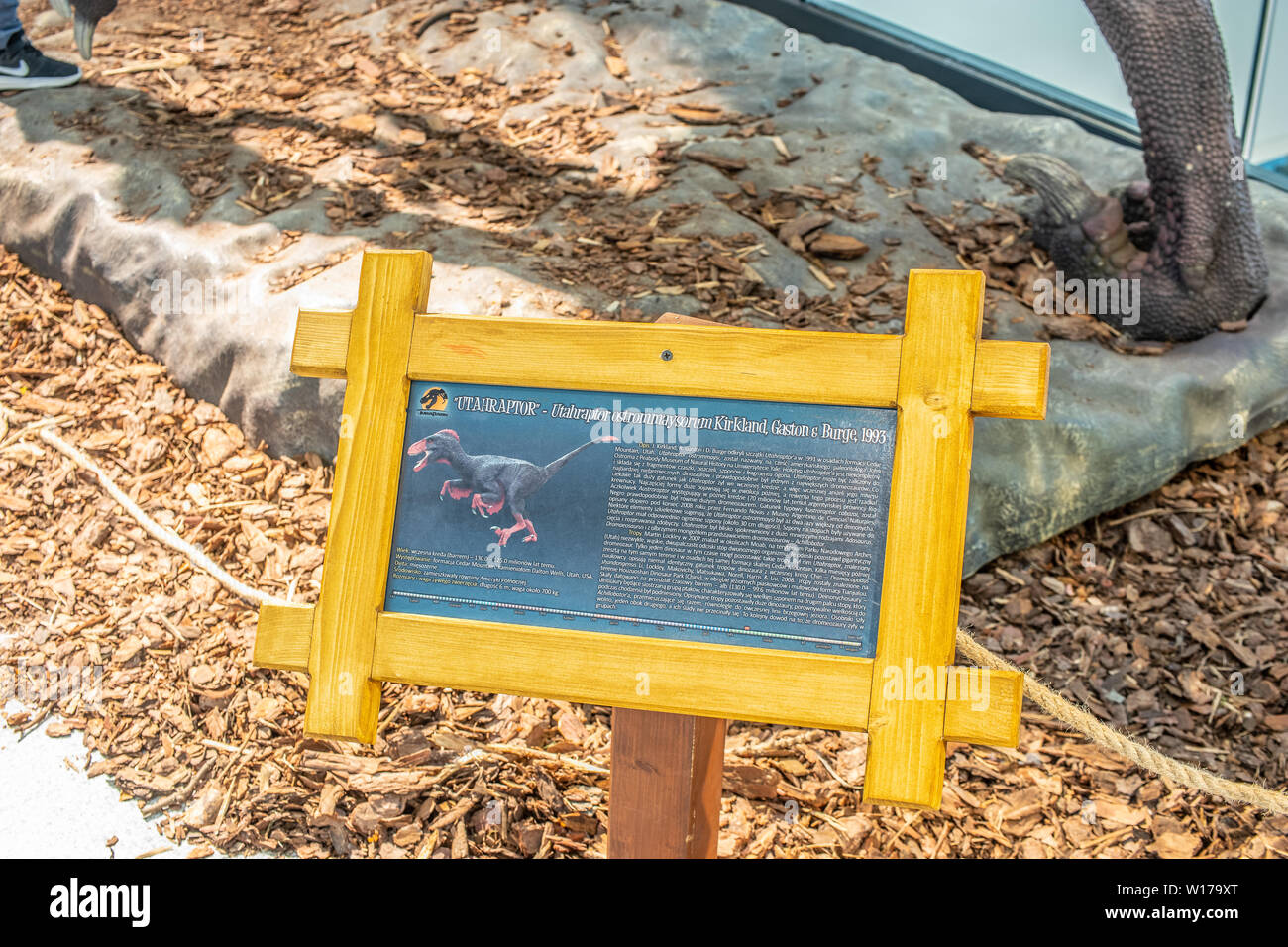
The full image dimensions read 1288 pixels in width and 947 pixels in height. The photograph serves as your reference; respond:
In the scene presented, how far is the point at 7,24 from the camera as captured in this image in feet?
18.3

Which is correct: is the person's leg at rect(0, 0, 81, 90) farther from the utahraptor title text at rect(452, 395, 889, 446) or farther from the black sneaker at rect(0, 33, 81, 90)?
the utahraptor title text at rect(452, 395, 889, 446)

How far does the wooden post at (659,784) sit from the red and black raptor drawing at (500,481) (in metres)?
0.48

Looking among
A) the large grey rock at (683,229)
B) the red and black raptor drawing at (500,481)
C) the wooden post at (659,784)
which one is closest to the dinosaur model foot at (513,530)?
the red and black raptor drawing at (500,481)

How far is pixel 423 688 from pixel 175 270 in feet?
7.98

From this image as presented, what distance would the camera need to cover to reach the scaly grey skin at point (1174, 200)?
420 cm

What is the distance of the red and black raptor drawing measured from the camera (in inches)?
81.4

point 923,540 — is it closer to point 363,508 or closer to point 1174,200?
point 363,508

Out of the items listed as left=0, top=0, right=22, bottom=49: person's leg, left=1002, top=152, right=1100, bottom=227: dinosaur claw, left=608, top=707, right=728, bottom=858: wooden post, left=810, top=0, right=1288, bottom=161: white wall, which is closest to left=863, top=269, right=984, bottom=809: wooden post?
left=608, top=707, right=728, bottom=858: wooden post

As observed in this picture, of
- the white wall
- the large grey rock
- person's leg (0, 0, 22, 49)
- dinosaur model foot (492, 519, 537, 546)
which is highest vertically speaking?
the white wall

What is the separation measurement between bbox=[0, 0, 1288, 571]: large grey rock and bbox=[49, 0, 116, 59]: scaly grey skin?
1.13 feet

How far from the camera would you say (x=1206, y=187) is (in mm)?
4258

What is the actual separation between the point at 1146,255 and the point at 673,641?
3.60m

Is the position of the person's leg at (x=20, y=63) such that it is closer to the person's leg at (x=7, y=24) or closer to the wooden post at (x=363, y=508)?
the person's leg at (x=7, y=24)

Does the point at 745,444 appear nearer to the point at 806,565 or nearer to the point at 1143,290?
the point at 806,565
